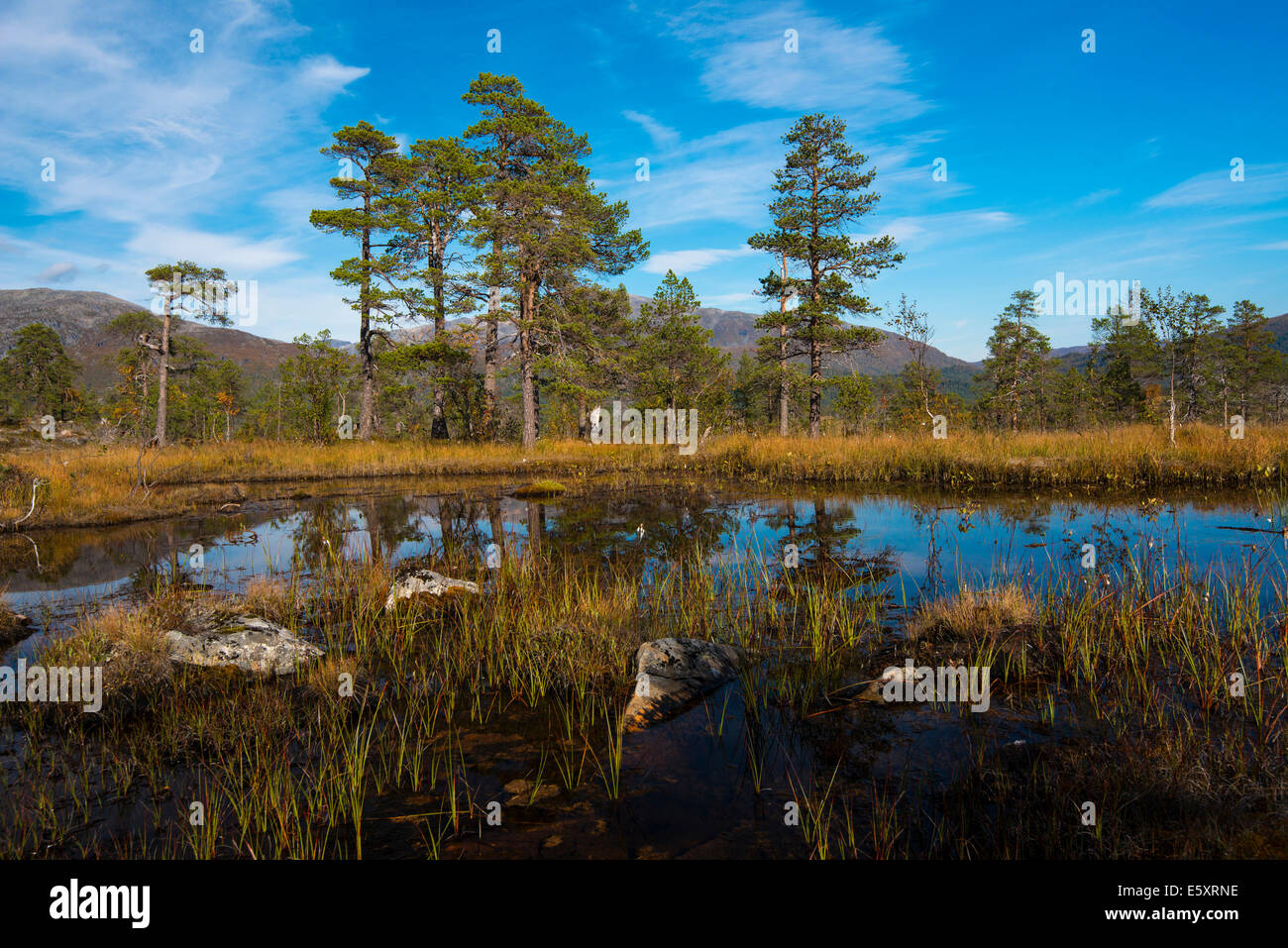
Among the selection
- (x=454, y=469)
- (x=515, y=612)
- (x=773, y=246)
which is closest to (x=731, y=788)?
(x=515, y=612)

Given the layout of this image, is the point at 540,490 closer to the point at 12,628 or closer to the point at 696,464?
the point at 696,464

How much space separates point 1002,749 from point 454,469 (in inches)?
840

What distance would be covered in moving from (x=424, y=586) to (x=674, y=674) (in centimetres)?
346

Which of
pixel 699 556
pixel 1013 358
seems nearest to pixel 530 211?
pixel 699 556

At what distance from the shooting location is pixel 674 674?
4.59 metres

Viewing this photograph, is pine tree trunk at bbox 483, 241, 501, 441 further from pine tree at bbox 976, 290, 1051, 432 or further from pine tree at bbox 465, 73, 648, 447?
pine tree at bbox 976, 290, 1051, 432

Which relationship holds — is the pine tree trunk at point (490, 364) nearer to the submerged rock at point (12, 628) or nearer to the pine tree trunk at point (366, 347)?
the pine tree trunk at point (366, 347)

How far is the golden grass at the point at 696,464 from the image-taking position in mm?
13219

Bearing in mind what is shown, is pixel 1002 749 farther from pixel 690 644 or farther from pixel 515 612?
pixel 515 612

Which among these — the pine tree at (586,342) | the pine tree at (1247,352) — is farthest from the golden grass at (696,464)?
the pine tree at (1247,352)

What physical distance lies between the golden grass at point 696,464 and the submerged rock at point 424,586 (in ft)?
34.3

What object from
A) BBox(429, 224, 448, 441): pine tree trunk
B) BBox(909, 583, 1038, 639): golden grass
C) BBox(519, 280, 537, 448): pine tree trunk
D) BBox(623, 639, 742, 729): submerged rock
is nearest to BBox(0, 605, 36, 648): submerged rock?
BBox(623, 639, 742, 729): submerged rock

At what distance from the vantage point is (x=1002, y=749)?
3529 mm

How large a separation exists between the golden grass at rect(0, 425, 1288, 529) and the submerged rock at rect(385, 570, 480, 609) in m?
10.5
